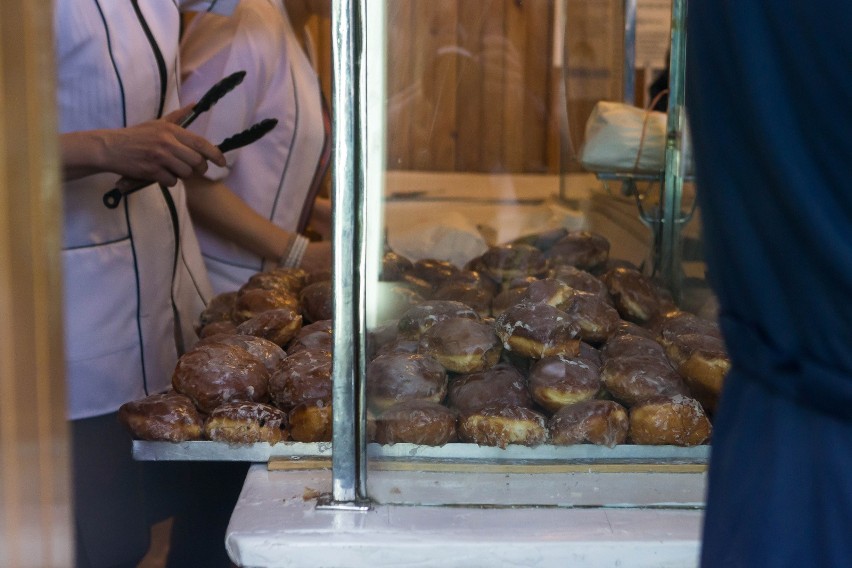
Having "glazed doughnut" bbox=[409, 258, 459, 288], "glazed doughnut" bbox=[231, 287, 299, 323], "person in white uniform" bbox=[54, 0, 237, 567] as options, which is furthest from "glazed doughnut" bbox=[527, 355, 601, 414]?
"person in white uniform" bbox=[54, 0, 237, 567]

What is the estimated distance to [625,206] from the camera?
5.28 ft

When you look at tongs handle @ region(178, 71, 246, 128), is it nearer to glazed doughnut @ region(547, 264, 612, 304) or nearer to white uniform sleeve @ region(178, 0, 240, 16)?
white uniform sleeve @ region(178, 0, 240, 16)

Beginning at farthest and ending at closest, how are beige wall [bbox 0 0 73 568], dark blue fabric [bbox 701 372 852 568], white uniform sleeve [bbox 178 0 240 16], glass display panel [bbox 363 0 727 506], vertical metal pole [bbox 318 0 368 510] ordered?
1. white uniform sleeve [bbox 178 0 240 16]
2. glass display panel [bbox 363 0 727 506]
3. vertical metal pole [bbox 318 0 368 510]
4. dark blue fabric [bbox 701 372 852 568]
5. beige wall [bbox 0 0 73 568]

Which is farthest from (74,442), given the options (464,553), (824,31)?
(824,31)

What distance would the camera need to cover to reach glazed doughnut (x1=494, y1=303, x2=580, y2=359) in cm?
111

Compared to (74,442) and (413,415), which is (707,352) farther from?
(74,442)

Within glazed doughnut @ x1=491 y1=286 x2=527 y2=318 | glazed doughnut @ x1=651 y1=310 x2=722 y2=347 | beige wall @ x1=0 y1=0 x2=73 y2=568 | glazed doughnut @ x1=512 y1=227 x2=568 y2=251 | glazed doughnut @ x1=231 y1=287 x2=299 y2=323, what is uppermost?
beige wall @ x1=0 y1=0 x2=73 y2=568

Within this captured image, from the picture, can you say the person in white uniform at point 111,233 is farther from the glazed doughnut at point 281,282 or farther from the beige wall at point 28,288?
the beige wall at point 28,288

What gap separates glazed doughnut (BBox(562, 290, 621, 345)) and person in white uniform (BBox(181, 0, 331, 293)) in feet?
3.12

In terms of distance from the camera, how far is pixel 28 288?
46cm

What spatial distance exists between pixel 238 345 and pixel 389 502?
0.40m

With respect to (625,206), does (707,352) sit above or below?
below

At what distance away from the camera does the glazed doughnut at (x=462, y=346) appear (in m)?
1.10

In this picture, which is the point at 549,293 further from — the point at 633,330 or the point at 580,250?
the point at 580,250
